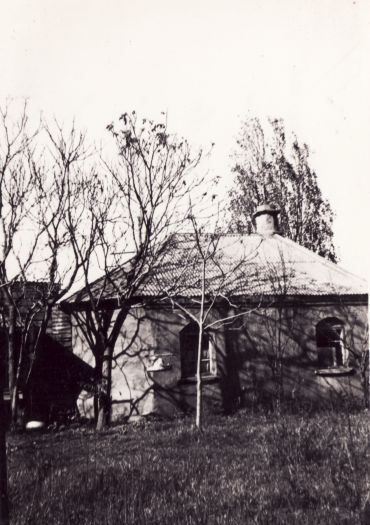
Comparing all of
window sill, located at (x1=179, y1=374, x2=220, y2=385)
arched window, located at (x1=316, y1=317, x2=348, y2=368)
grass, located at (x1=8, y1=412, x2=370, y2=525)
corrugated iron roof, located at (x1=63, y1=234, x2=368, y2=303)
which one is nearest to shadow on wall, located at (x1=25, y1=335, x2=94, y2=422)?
corrugated iron roof, located at (x1=63, y1=234, x2=368, y2=303)

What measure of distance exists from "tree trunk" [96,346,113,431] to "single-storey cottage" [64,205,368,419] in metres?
0.82

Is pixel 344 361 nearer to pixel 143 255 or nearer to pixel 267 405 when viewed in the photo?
pixel 267 405

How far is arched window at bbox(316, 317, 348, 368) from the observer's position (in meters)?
15.2

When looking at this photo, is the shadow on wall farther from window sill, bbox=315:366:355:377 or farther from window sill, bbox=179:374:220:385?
window sill, bbox=315:366:355:377

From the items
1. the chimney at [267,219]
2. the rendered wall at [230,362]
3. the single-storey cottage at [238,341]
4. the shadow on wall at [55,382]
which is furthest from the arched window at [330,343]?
the shadow on wall at [55,382]

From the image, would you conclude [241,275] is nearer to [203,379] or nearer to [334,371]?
[203,379]

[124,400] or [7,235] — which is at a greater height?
[7,235]

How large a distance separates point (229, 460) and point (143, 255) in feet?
23.4


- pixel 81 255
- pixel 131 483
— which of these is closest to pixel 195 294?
pixel 81 255

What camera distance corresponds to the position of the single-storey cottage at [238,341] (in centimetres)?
1367

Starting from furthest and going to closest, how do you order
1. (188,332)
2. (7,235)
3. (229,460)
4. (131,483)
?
(188,332) → (7,235) → (229,460) → (131,483)

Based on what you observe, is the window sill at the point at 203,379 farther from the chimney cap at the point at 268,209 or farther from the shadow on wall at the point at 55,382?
the chimney cap at the point at 268,209

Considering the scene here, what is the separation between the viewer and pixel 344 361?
50.0 feet

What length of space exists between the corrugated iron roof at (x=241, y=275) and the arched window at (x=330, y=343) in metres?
1.09
